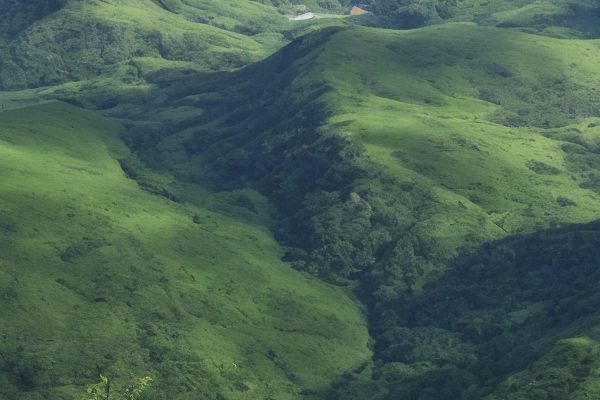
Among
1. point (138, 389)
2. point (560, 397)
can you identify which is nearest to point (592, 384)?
point (560, 397)

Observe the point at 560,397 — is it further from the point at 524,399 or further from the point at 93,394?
the point at 93,394

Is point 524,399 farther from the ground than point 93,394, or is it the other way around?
point 93,394

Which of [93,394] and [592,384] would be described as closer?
[93,394]

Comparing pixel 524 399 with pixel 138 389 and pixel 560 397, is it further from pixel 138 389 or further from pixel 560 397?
pixel 138 389

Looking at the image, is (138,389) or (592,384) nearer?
(138,389)

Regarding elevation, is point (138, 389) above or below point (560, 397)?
above

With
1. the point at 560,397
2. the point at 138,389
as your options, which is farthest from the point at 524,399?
the point at 138,389

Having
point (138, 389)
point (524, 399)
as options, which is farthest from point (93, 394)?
point (524, 399)
